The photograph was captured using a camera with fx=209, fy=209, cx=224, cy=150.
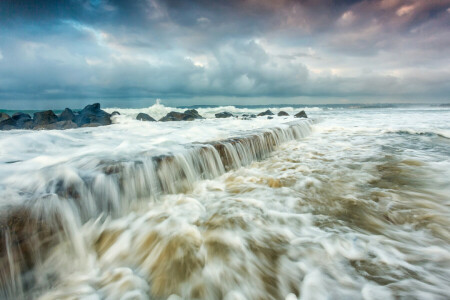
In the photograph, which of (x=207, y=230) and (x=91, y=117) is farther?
(x=91, y=117)

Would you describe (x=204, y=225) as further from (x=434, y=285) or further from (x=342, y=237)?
(x=434, y=285)

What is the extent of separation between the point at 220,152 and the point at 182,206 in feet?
5.55

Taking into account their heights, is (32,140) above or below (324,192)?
above

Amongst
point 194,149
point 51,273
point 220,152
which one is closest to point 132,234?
point 51,273

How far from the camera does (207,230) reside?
225 centimetres

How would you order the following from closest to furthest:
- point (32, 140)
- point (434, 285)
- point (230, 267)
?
point (434, 285) < point (230, 267) < point (32, 140)

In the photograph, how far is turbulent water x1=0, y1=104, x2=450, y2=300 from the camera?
5.17 feet

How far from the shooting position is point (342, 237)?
1998 mm

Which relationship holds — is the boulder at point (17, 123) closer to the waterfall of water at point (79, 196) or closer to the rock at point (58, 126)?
the rock at point (58, 126)

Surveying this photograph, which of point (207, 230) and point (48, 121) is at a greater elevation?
point (48, 121)

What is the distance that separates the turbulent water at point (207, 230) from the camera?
5.17ft

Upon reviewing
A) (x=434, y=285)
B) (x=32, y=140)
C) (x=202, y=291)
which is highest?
(x=32, y=140)

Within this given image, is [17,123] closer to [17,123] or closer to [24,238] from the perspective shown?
[17,123]

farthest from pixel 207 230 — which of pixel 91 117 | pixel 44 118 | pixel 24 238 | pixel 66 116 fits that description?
pixel 66 116
